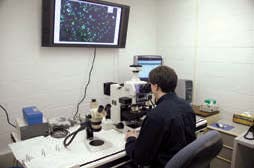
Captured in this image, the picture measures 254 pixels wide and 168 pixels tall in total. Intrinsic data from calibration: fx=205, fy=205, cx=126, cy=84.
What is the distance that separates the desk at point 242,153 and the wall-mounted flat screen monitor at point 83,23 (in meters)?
1.94

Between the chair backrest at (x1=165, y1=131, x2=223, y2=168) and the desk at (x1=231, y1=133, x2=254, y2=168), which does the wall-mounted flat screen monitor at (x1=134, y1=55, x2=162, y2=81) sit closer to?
the desk at (x1=231, y1=133, x2=254, y2=168)

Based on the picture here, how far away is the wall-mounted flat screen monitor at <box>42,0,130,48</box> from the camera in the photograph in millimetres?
2303

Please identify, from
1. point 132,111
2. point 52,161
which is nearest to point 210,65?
point 132,111

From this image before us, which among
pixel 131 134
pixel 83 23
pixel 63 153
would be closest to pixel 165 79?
pixel 131 134

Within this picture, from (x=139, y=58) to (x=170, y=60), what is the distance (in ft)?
2.54

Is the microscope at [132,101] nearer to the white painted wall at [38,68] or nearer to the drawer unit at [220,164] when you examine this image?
the white painted wall at [38,68]

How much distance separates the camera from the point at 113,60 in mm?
3145

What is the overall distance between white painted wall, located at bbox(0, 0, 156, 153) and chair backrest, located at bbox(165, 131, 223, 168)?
1.92 metres

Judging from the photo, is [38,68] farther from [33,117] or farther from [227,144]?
[227,144]

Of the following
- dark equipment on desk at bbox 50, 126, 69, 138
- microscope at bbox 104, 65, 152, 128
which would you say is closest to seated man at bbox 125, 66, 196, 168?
microscope at bbox 104, 65, 152, 128

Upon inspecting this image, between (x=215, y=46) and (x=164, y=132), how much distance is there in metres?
2.02

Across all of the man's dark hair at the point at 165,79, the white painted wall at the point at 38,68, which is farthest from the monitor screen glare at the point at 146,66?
the man's dark hair at the point at 165,79

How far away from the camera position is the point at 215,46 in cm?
285

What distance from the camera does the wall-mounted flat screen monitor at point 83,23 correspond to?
230 cm
